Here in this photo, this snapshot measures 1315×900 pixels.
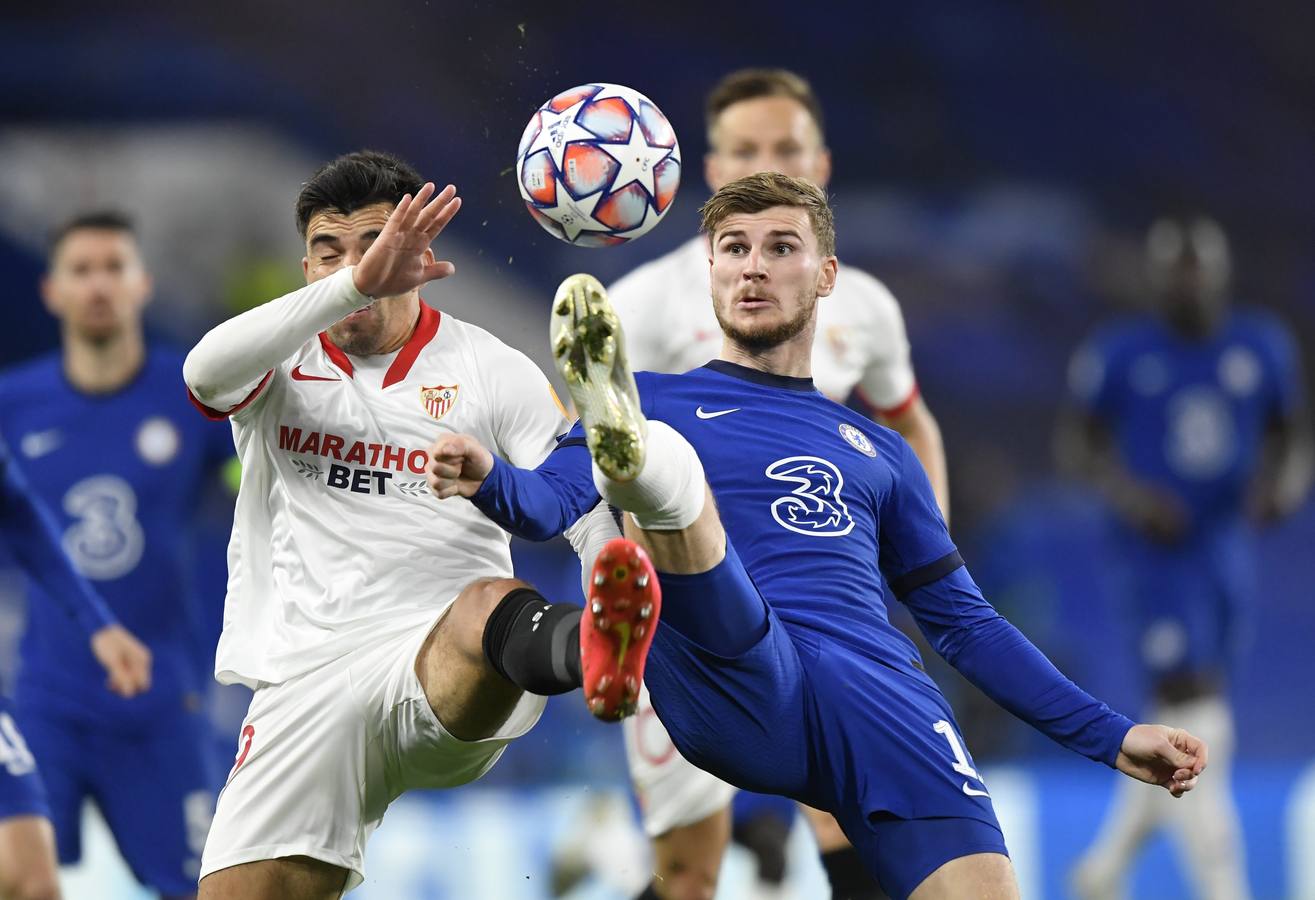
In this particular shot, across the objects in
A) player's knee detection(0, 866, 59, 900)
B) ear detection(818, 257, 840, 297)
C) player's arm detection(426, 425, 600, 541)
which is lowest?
player's knee detection(0, 866, 59, 900)

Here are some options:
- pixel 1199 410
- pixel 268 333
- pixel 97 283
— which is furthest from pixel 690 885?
pixel 1199 410

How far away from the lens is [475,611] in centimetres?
328

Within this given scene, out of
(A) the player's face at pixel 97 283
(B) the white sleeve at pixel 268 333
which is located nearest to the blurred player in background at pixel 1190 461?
(A) the player's face at pixel 97 283

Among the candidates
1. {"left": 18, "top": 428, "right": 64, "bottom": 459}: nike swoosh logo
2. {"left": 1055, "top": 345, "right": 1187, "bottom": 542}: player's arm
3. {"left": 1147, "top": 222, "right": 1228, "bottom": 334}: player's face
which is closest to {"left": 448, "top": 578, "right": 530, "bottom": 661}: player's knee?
{"left": 18, "top": 428, "right": 64, "bottom": 459}: nike swoosh logo

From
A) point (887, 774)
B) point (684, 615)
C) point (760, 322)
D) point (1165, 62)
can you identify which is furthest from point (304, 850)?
point (1165, 62)

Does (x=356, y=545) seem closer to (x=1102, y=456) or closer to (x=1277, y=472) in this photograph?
(x=1102, y=456)

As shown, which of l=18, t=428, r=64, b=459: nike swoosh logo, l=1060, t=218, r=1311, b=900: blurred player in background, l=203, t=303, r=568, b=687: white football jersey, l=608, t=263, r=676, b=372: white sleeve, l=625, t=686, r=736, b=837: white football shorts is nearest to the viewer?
l=203, t=303, r=568, b=687: white football jersey

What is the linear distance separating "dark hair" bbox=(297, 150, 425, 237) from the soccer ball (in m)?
0.38

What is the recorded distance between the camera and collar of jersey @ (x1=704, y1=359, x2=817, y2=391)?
12.0 feet

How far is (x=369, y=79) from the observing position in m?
8.73

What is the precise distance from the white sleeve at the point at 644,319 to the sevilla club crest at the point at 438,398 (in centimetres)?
142

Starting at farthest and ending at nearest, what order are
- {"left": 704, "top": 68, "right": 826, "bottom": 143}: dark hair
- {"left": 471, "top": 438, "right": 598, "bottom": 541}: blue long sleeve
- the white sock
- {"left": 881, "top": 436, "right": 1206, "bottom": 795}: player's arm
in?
{"left": 704, "top": 68, "right": 826, "bottom": 143}: dark hair → {"left": 881, "top": 436, "right": 1206, "bottom": 795}: player's arm → {"left": 471, "top": 438, "right": 598, "bottom": 541}: blue long sleeve → the white sock

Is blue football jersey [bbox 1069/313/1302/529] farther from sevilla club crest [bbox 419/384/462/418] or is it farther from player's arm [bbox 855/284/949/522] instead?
sevilla club crest [bbox 419/384/462/418]

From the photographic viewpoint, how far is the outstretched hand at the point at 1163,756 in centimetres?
330
